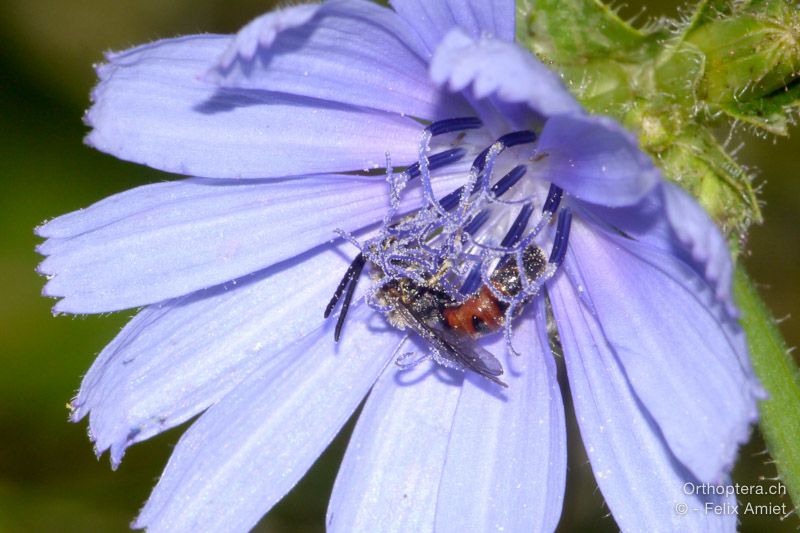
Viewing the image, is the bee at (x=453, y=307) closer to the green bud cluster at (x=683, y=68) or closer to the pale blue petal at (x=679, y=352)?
the pale blue petal at (x=679, y=352)

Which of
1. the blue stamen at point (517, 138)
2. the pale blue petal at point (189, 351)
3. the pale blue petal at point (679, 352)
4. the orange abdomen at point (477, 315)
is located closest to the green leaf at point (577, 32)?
the blue stamen at point (517, 138)

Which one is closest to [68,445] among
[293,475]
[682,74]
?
[293,475]

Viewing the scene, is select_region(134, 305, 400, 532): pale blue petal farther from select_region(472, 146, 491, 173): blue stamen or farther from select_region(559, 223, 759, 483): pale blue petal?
select_region(559, 223, 759, 483): pale blue petal

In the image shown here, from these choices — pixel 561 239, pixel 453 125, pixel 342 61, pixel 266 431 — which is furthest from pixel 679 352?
pixel 266 431

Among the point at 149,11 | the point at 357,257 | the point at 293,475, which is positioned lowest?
the point at 293,475

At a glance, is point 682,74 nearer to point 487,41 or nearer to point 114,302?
point 487,41

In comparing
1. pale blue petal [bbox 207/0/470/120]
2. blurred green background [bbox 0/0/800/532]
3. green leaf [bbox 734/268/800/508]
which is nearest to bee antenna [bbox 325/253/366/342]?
pale blue petal [bbox 207/0/470/120]
